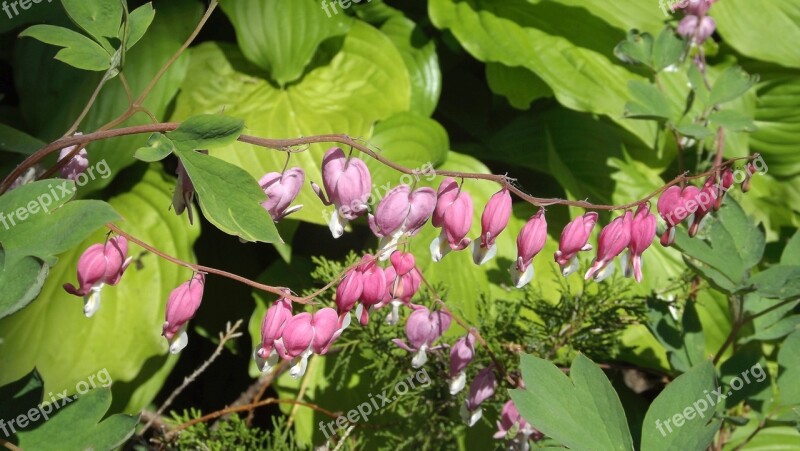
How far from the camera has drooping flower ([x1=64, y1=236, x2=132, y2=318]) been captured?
0.80 metres

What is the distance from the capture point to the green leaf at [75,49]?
2.41 ft

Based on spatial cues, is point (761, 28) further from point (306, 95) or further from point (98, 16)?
point (98, 16)

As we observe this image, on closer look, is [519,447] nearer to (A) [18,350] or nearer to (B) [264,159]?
(B) [264,159]

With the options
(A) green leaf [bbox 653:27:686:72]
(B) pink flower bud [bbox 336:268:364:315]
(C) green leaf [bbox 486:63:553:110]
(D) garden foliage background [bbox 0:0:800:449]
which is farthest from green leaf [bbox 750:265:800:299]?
(C) green leaf [bbox 486:63:553:110]

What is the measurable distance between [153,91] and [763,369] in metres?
1.16

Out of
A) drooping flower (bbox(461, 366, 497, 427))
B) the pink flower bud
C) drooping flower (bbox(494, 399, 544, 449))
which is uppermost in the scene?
the pink flower bud

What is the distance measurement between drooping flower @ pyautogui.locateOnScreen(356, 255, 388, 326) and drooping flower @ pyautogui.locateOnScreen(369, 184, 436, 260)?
0.03 metres

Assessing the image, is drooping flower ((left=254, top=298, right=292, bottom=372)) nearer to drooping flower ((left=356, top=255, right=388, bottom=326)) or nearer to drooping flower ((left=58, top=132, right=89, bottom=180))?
drooping flower ((left=356, top=255, right=388, bottom=326))

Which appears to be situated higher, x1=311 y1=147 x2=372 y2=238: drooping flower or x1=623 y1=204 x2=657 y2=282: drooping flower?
x1=311 y1=147 x2=372 y2=238: drooping flower

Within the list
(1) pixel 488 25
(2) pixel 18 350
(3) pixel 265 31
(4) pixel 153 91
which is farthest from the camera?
(1) pixel 488 25

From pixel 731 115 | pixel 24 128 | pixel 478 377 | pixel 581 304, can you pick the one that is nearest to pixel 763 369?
pixel 581 304

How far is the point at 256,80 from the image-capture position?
1.75 m
